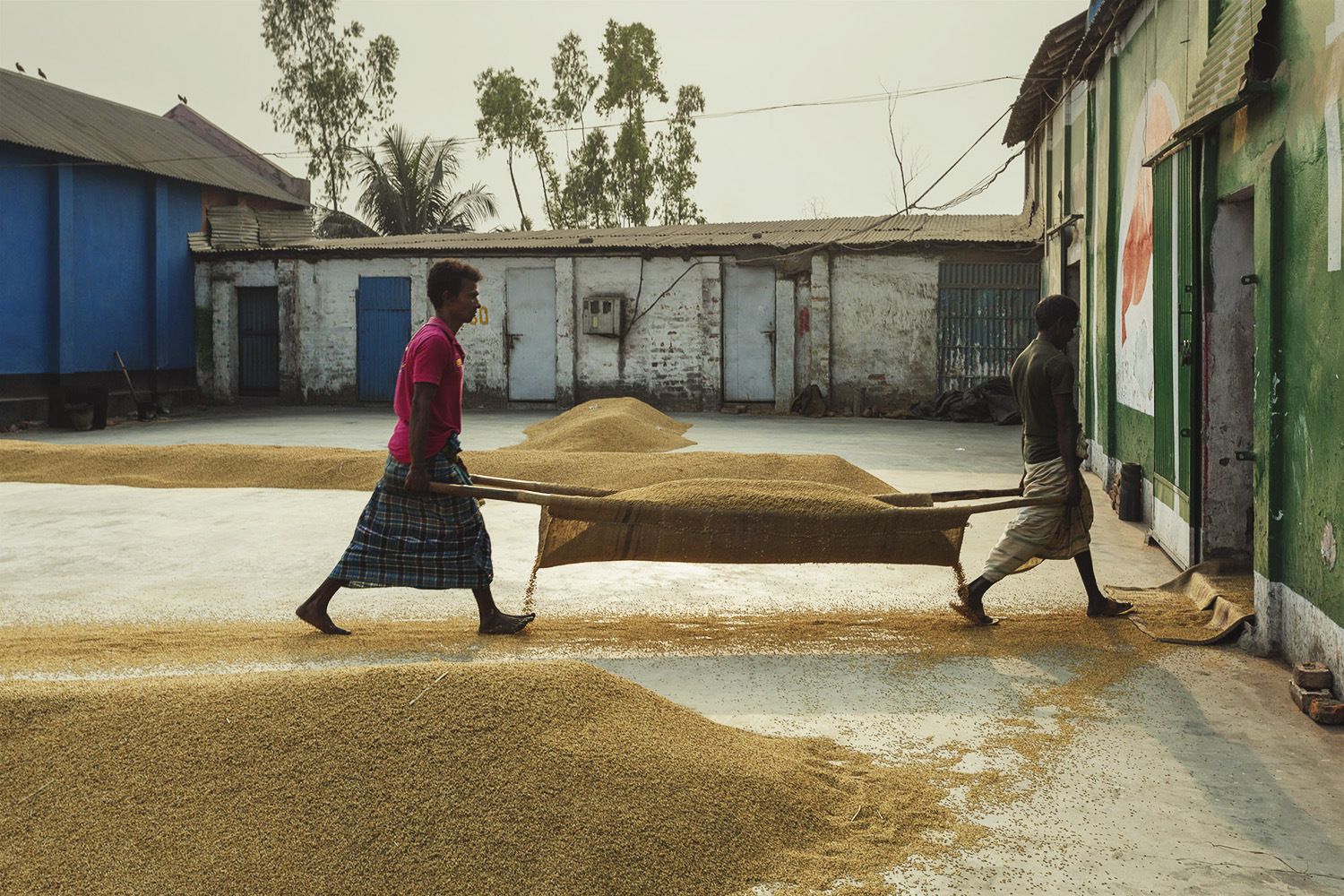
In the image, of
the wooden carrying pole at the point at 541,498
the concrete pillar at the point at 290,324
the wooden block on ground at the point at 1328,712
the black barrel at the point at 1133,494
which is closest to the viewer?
the wooden block on ground at the point at 1328,712

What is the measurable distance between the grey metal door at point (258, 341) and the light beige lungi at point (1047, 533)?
63.8 ft

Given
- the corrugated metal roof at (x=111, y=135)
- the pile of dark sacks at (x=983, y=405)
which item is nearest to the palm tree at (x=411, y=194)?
the corrugated metal roof at (x=111, y=135)

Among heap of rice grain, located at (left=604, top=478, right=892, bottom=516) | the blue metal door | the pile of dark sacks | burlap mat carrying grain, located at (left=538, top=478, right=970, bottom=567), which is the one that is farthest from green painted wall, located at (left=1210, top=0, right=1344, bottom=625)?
the blue metal door

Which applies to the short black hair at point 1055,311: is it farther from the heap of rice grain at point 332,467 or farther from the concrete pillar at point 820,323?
the concrete pillar at point 820,323

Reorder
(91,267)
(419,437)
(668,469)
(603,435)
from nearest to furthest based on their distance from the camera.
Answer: (419,437) < (668,469) < (603,435) < (91,267)

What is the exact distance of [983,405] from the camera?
17.2 meters

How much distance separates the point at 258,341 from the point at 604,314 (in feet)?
24.4

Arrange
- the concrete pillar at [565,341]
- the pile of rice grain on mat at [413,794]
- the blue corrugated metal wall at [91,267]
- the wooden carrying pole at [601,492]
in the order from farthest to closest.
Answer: the concrete pillar at [565,341], the blue corrugated metal wall at [91,267], the wooden carrying pole at [601,492], the pile of rice grain on mat at [413,794]

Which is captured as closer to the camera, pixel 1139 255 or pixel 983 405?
pixel 1139 255

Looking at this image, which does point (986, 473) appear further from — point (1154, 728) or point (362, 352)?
point (362, 352)

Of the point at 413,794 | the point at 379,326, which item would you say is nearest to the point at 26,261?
the point at 379,326

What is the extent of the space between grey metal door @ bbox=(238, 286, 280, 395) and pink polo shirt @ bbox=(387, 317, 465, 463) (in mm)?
18420

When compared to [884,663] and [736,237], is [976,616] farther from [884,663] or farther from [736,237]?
[736,237]

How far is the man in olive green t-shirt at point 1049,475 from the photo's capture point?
4.82 metres
